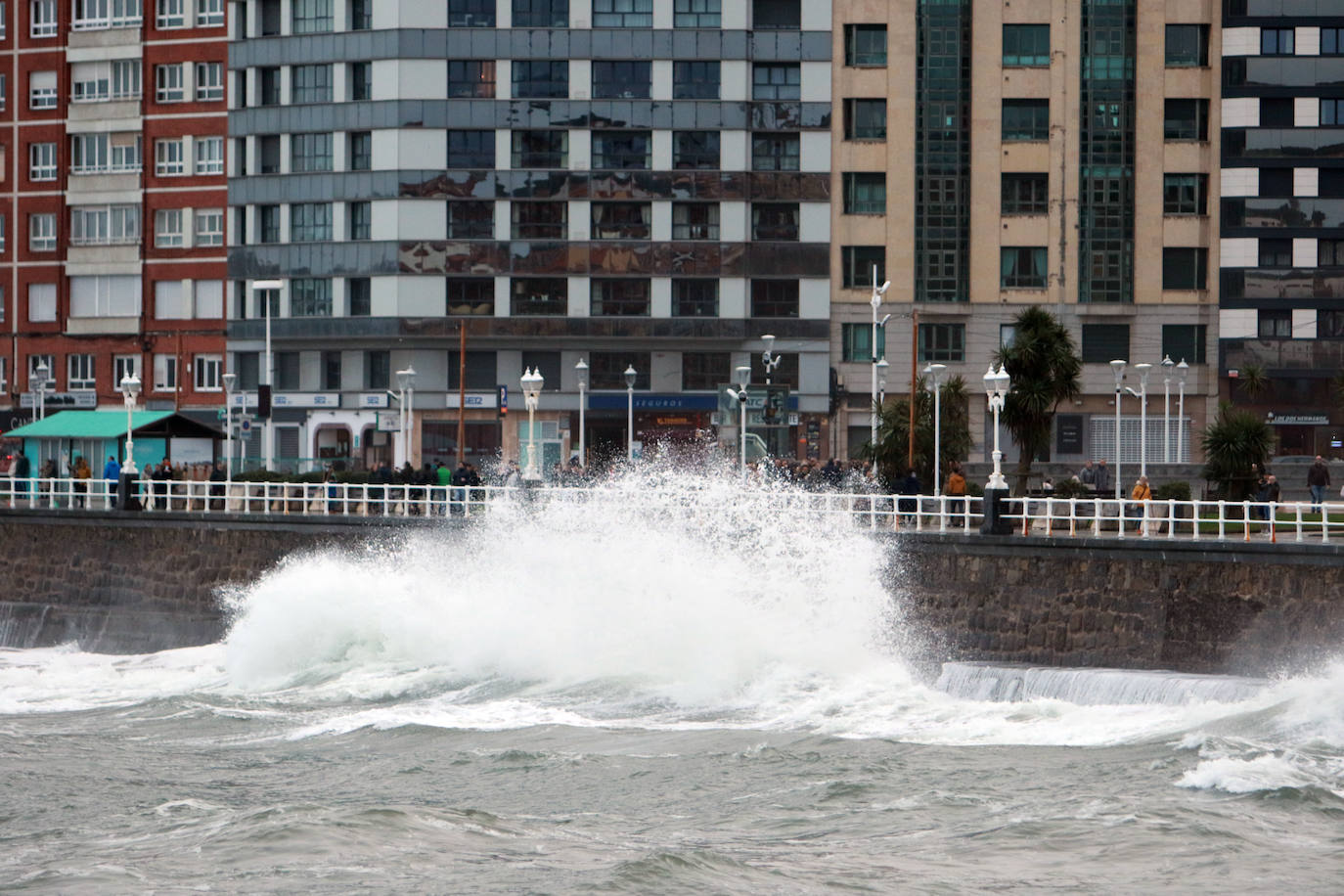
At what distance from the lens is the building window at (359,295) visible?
220ft

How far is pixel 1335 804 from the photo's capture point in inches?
821

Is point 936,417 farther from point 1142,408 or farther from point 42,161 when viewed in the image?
point 42,161

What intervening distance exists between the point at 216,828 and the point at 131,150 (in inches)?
2210

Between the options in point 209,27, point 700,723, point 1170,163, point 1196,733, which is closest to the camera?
point 1196,733

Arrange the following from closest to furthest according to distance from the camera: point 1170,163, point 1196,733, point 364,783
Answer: point 364,783
point 1196,733
point 1170,163

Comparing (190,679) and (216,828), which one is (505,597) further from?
(216,828)

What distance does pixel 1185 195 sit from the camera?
6594 cm

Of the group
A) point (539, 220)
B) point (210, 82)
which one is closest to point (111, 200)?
point (210, 82)

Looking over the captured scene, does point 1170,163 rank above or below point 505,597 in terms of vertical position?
above

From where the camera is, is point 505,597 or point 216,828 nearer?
point 216,828

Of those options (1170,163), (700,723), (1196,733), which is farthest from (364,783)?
(1170,163)

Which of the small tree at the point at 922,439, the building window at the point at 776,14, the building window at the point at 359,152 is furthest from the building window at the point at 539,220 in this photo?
the small tree at the point at 922,439

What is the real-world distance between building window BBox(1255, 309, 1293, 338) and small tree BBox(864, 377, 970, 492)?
20.5 metres

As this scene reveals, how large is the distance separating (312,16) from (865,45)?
19.5 m
